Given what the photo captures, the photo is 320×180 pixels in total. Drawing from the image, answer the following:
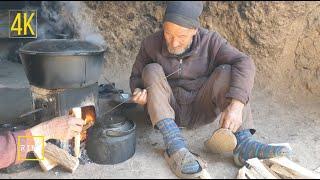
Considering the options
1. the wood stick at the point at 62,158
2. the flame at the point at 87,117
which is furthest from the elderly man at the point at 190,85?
the wood stick at the point at 62,158

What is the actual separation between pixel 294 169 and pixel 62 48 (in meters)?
1.75

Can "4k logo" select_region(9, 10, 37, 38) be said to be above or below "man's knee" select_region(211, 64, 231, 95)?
below

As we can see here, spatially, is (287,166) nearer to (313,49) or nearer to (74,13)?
(313,49)

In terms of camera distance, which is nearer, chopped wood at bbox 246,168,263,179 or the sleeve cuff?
chopped wood at bbox 246,168,263,179

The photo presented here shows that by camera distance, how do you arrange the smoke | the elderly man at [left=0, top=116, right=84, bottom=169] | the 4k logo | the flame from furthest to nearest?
the smoke < the 4k logo < the flame < the elderly man at [left=0, top=116, right=84, bottom=169]

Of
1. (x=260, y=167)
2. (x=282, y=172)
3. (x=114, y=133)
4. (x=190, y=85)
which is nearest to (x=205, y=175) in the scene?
(x=260, y=167)

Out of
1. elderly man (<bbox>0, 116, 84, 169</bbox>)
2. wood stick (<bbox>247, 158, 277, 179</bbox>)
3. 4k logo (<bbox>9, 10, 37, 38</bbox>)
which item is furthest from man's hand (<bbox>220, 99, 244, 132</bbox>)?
4k logo (<bbox>9, 10, 37, 38</bbox>)

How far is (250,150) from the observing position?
2572 mm

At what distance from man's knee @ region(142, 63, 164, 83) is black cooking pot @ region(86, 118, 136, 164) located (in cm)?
36

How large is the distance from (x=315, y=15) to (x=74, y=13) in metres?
3.08

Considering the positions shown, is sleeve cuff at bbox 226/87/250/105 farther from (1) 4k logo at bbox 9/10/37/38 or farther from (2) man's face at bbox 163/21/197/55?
(1) 4k logo at bbox 9/10/37/38

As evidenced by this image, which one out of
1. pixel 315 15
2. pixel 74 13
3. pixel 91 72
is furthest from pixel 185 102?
pixel 74 13

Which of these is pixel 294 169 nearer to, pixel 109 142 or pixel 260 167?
pixel 260 167

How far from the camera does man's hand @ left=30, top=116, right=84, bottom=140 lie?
→ 2439 mm
